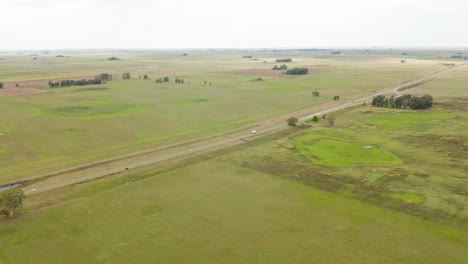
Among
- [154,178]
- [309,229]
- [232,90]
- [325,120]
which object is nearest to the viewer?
[309,229]

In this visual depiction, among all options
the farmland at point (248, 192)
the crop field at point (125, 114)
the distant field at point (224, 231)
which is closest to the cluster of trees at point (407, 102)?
the farmland at point (248, 192)

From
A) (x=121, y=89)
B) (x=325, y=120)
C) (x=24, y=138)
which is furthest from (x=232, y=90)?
(x=24, y=138)

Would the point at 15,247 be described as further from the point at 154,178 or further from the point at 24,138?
the point at 24,138

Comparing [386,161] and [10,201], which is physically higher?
[386,161]

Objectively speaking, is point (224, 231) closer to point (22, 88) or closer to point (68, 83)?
point (68, 83)

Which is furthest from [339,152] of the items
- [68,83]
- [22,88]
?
[22,88]

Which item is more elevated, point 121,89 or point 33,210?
point 121,89
